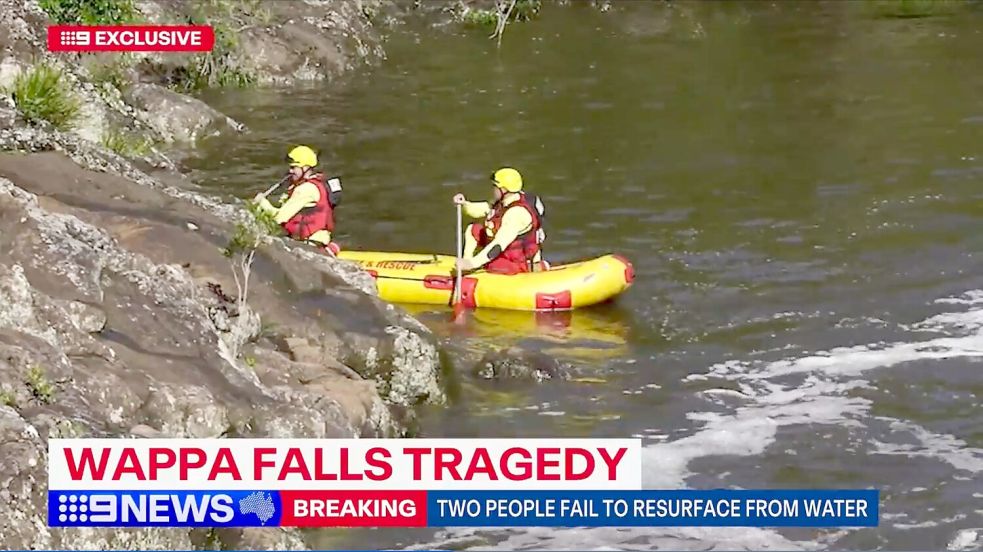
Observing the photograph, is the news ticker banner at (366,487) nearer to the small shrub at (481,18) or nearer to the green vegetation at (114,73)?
the green vegetation at (114,73)

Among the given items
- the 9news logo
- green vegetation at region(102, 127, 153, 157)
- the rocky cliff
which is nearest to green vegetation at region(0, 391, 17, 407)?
the rocky cliff

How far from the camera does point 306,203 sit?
15680 mm

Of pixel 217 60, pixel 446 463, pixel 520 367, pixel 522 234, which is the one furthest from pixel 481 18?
pixel 446 463

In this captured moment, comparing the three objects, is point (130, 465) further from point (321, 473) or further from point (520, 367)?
point (520, 367)

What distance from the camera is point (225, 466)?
Answer: 843 centimetres

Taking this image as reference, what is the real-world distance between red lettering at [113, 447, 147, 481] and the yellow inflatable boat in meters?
7.32

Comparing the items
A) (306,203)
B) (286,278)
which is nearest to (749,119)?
(306,203)

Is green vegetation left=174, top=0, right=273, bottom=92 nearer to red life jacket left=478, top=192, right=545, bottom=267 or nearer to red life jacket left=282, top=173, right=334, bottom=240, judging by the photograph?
red life jacket left=282, top=173, right=334, bottom=240

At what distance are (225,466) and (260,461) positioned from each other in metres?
0.21

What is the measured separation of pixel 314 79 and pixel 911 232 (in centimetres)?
1388

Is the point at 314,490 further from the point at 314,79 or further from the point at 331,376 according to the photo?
the point at 314,79

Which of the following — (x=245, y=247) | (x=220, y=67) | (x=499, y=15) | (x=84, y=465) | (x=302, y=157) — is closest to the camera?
(x=84, y=465)

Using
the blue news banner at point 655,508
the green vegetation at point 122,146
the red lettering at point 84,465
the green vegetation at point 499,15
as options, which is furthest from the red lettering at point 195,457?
the green vegetation at point 499,15

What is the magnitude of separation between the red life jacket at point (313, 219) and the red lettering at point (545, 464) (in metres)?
6.95
